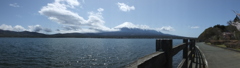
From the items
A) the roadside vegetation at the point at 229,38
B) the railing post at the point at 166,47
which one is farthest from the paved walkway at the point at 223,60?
the railing post at the point at 166,47

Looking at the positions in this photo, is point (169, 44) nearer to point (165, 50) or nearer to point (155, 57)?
point (165, 50)

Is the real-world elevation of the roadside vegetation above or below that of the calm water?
above

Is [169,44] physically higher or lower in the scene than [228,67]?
higher

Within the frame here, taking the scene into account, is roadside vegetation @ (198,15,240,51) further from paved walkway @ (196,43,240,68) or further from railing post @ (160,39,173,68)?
railing post @ (160,39,173,68)

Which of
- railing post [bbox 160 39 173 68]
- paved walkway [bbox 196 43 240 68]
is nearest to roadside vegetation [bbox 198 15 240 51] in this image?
paved walkway [bbox 196 43 240 68]

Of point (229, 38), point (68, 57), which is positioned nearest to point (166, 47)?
point (68, 57)

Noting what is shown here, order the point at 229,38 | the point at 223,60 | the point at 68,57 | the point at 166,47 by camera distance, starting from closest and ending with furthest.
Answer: the point at 166,47 → the point at 223,60 → the point at 68,57 → the point at 229,38

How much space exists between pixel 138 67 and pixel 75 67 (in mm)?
17996

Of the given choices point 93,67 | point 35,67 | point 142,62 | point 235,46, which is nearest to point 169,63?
point 142,62

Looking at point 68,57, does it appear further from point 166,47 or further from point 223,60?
point 166,47

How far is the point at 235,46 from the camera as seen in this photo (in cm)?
2456

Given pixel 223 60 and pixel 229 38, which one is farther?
pixel 229 38

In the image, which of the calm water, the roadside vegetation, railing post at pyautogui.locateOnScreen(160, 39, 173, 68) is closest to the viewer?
railing post at pyautogui.locateOnScreen(160, 39, 173, 68)

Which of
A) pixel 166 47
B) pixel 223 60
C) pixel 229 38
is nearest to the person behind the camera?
pixel 166 47
